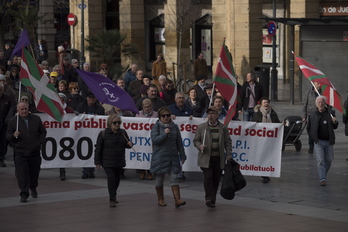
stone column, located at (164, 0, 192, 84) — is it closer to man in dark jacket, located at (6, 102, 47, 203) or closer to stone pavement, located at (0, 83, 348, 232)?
stone pavement, located at (0, 83, 348, 232)

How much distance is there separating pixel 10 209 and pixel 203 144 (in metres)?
3.03

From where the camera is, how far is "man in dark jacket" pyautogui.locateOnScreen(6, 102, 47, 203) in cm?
1539

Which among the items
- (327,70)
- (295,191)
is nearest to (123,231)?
(295,191)

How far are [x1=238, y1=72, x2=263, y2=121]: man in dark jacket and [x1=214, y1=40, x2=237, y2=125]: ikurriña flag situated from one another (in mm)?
6784

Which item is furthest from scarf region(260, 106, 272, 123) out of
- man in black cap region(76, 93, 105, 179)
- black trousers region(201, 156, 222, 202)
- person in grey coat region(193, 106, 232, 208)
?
black trousers region(201, 156, 222, 202)

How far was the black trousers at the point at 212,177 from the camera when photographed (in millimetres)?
14703

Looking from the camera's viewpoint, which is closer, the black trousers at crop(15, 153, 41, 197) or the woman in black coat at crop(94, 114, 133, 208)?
the woman in black coat at crop(94, 114, 133, 208)

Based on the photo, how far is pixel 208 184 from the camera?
582 inches

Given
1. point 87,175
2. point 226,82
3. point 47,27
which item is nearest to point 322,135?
point 226,82

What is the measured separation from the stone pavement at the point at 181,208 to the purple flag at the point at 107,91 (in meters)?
1.42

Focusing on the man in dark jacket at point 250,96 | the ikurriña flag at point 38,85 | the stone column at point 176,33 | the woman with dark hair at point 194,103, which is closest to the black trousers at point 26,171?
the ikurriña flag at point 38,85

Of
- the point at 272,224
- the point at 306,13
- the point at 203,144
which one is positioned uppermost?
the point at 306,13

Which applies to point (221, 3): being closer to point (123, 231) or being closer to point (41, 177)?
point (41, 177)

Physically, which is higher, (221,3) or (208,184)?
(221,3)
